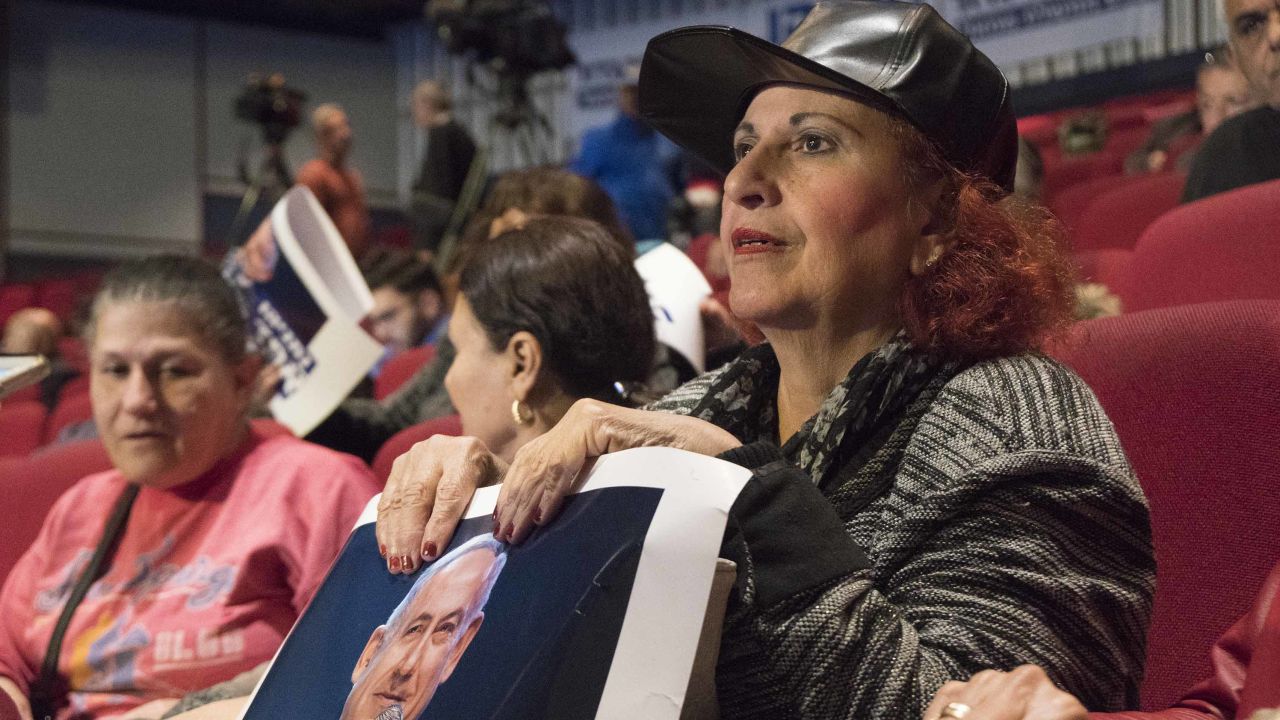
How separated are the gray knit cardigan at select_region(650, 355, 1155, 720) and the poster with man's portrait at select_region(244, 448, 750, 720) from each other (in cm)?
13

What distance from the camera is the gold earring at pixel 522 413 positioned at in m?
1.74

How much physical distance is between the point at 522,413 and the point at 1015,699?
3.38ft

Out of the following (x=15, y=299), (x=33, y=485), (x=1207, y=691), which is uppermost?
(x=1207, y=691)

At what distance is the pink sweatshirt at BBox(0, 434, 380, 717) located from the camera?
65.2 inches

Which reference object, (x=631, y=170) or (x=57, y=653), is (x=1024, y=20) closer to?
(x=631, y=170)

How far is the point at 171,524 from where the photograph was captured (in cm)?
180

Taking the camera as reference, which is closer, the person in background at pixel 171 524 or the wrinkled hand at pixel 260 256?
the person in background at pixel 171 524

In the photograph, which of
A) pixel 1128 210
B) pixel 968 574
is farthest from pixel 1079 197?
pixel 968 574

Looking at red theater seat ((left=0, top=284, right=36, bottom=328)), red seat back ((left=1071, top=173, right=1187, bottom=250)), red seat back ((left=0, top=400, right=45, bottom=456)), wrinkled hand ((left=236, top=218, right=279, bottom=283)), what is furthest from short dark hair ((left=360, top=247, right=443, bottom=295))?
red theater seat ((left=0, top=284, right=36, bottom=328))

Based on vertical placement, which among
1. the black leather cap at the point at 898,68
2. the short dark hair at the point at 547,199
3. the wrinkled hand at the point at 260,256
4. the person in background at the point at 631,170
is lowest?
the person in background at the point at 631,170

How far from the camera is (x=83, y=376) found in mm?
3934

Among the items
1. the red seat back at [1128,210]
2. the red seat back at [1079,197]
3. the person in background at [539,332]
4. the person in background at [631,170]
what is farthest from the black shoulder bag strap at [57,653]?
the red seat back at [1079,197]

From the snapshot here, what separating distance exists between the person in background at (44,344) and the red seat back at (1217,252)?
311cm

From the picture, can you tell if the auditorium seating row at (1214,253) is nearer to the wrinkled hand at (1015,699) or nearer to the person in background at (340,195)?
the wrinkled hand at (1015,699)
